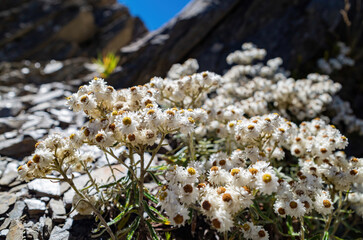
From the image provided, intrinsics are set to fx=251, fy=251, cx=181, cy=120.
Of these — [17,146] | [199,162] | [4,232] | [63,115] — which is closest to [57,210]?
[4,232]

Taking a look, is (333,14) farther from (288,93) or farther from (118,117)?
(118,117)

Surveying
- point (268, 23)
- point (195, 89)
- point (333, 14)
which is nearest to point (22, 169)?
point (195, 89)

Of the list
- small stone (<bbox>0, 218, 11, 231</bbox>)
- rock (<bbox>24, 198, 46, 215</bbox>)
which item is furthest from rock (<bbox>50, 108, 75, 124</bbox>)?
small stone (<bbox>0, 218, 11, 231</bbox>)

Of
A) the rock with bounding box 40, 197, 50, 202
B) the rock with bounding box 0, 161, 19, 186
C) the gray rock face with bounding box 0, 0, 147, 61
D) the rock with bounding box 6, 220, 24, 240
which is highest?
the gray rock face with bounding box 0, 0, 147, 61

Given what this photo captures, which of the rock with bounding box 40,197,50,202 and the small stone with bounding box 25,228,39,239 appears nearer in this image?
the small stone with bounding box 25,228,39,239

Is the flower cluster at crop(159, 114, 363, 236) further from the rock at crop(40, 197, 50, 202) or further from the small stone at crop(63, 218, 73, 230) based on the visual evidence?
the rock at crop(40, 197, 50, 202)

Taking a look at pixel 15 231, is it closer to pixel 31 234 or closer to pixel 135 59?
pixel 31 234
